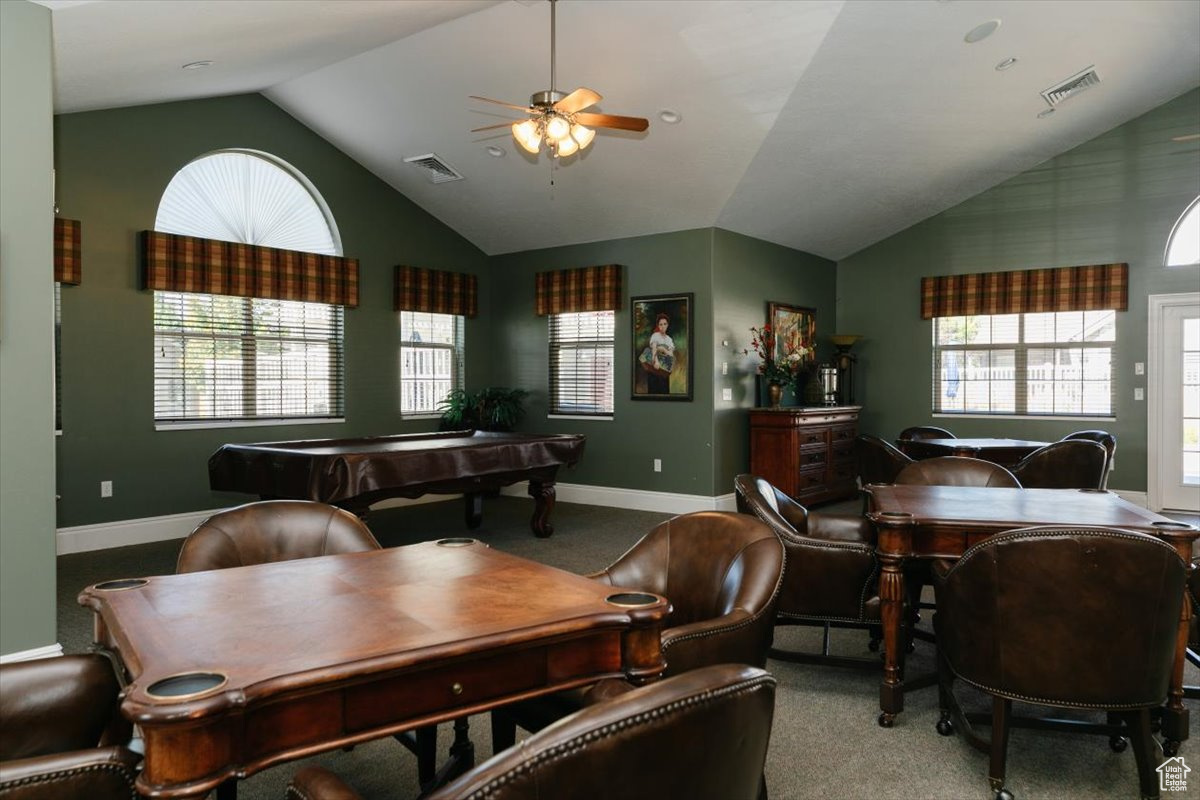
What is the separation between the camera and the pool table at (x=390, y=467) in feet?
15.1

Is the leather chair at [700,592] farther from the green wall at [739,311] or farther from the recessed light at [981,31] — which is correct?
the green wall at [739,311]

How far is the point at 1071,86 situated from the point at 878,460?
11.0 feet

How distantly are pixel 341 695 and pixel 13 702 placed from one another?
0.77 m

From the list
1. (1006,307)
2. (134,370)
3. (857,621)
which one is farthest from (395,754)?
(1006,307)

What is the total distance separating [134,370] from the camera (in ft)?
19.1

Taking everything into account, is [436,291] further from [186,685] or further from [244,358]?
[186,685]

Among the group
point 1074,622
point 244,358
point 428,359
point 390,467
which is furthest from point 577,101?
point 428,359

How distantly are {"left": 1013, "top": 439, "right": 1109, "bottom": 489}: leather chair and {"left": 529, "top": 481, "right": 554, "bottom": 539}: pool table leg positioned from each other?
3.45m

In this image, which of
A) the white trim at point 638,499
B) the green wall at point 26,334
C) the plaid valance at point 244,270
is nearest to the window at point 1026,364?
the white trim at point 638,499

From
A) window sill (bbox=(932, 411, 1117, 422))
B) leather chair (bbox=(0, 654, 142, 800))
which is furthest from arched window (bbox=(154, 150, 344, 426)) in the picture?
window sill (bbox=(932, 411, 1117, 422))

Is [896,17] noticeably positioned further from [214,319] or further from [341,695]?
[214,319]

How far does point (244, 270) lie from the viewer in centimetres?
640

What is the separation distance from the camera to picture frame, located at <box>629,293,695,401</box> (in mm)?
7270

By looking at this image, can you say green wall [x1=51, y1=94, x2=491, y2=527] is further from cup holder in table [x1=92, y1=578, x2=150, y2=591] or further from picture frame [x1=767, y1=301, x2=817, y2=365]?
picture frame [x1=767, y1=301, x2=817, y2=365]
